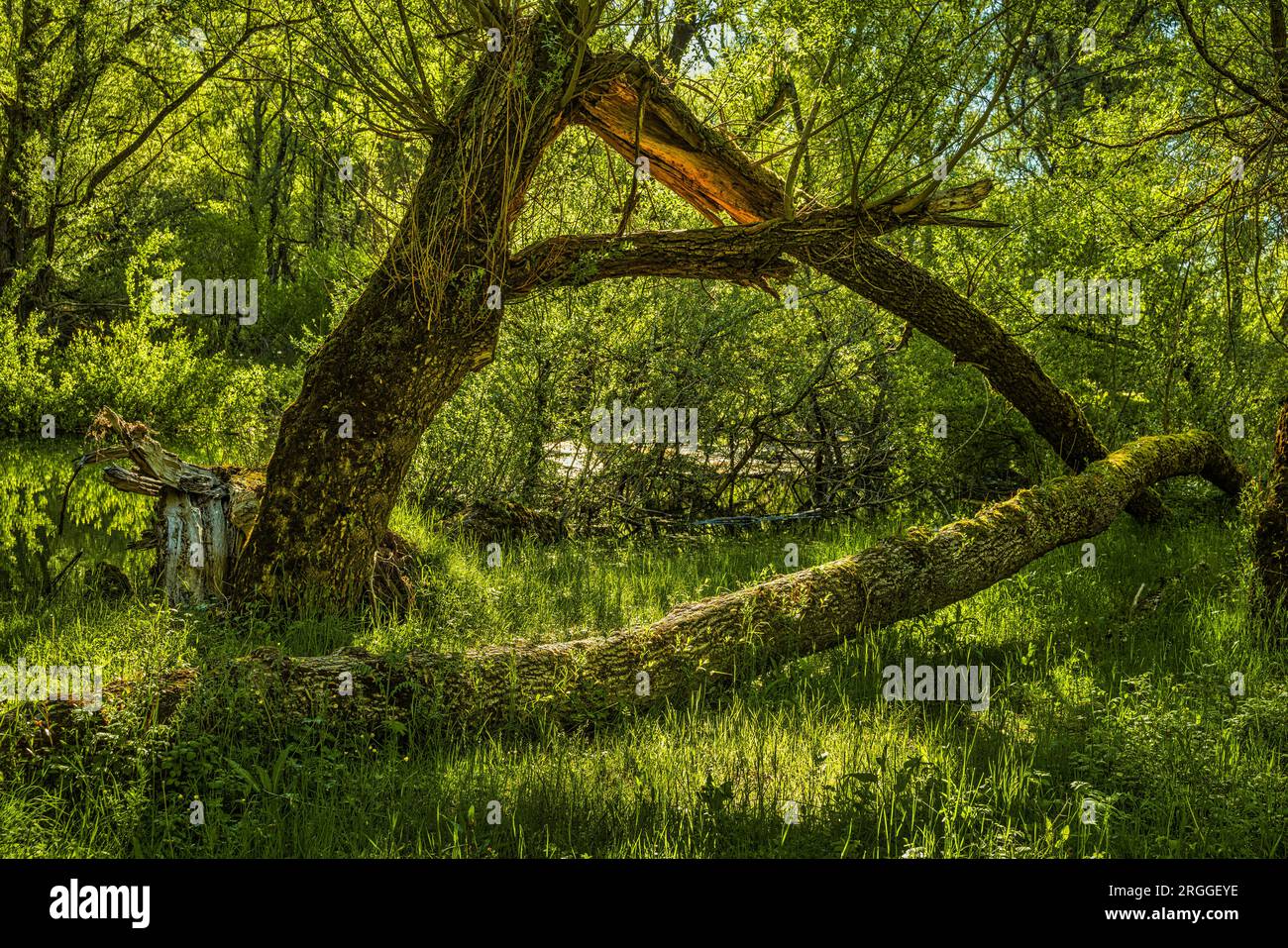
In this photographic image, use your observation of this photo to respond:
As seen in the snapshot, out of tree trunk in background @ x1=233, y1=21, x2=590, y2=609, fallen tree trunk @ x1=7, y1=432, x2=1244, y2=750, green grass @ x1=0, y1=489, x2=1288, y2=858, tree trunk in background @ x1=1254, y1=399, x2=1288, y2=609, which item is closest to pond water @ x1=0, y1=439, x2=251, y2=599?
green grass @ x1=0, y1=489, x2=1288, y2=858

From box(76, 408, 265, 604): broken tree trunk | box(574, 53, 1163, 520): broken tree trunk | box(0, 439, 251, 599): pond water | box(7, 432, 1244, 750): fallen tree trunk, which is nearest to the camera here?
box(7, 432, 1244, 750): fallen tree trunk

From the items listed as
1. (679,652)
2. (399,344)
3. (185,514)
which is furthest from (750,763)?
(185,514)

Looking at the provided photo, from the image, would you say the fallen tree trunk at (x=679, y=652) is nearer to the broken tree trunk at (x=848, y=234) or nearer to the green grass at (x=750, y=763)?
the green grass at (x=750, y=763)

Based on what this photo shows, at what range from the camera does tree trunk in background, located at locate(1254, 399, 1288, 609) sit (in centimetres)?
671

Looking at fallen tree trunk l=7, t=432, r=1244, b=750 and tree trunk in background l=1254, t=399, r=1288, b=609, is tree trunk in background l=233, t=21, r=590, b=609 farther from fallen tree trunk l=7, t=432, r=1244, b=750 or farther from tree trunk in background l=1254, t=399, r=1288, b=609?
tree trunk in background l=1254, t=399, r=1288, b=609

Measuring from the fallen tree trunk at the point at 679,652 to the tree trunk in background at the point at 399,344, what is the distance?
5.06 ft

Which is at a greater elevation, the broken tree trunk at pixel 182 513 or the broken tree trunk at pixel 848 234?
the broken tree trunk at pixel 848 234

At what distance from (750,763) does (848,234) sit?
4.00 m

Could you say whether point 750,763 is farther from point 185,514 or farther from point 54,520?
point 54,520

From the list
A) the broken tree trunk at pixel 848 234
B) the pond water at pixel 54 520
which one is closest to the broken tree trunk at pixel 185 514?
the pond water at pixel 54 520

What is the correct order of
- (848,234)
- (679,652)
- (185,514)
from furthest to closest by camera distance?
1. (848,234)
2. (185,514)
3. (679,652)

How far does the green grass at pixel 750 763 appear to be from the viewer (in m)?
4.06

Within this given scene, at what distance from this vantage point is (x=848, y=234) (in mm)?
7250

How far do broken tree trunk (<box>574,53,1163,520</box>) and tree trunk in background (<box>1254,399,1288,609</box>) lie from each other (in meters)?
1.94
